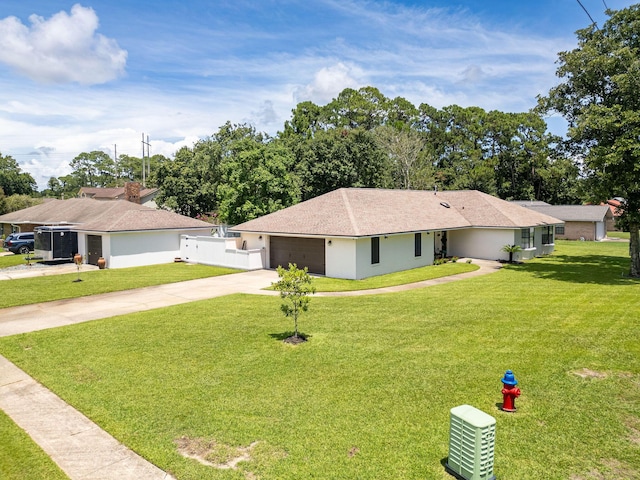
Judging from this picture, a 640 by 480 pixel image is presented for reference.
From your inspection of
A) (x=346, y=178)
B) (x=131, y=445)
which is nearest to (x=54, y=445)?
(x=131, y=445)

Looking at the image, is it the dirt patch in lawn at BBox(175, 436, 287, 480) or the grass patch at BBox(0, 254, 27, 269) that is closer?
the dirt patch in lawn at BBox(175, 436, 287, 480)

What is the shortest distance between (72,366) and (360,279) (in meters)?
14.0

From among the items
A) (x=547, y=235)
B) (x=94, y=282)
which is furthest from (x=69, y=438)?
(x=547, y=235)

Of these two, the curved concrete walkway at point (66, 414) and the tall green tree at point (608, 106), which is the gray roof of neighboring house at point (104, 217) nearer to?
the curved concrete walkway at point (66, 414)

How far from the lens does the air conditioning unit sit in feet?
18.0

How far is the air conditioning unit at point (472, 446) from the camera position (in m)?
5.47

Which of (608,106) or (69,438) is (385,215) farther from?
(69,438)

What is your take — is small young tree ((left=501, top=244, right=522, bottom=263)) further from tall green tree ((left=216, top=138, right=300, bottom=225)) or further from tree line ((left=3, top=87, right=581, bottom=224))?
tall green tree ((left=216, top=138, right=300, bottom=225))

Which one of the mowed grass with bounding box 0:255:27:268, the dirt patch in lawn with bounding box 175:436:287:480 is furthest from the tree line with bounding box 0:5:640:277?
the dirt patch in lawn with bounding box 175:436:287:480

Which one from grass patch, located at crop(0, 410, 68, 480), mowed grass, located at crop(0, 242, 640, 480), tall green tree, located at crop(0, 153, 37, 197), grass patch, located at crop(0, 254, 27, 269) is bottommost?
grass patch, located at crop(0, 410, 68, 480)

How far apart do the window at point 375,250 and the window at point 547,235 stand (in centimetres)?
1633

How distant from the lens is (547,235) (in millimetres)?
32844

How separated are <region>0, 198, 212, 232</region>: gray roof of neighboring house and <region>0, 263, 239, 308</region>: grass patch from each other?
3215 mm

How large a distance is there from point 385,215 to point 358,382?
56.8 ft
